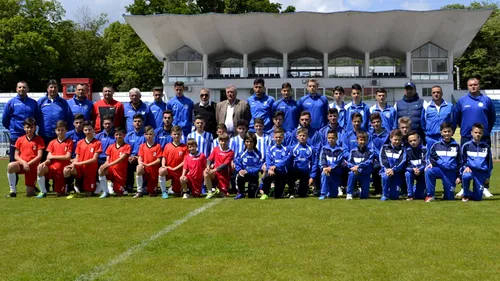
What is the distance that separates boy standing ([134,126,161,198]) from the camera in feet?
31.0

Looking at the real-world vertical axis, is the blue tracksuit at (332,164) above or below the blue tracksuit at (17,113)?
below

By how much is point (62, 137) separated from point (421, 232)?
615 centimetres

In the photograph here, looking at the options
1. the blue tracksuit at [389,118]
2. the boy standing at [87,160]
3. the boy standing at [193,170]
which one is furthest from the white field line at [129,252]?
the blue tracksuit at [389,118]

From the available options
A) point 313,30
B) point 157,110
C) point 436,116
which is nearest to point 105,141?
point 157,110

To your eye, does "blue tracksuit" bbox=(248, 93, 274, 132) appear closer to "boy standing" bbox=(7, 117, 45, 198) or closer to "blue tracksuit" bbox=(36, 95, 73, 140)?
"blue tracksuit" bbox=(36, 95, 73, 140)

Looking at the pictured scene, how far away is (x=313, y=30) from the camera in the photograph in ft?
127

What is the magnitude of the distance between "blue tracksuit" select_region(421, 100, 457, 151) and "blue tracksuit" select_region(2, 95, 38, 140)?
6.46 m

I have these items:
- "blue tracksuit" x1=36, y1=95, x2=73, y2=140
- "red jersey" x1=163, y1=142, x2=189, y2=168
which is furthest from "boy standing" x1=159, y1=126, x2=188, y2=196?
"blue tracksuit" x1=36, y1=95, x2=73, y2=140

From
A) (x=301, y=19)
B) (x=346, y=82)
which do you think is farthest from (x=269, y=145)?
(x=346, y=82)

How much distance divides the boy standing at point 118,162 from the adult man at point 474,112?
5262 mm

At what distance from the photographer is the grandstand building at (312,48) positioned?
3769cm

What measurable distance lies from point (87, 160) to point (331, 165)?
3.87 metres

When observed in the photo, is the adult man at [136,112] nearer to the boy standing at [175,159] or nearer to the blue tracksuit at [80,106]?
the blue tracksuit at [80,106]

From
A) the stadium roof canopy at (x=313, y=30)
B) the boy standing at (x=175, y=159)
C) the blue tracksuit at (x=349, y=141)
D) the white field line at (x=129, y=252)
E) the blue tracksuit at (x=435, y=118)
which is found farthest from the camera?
the stadium roof canopy at (x=313, y=30)
